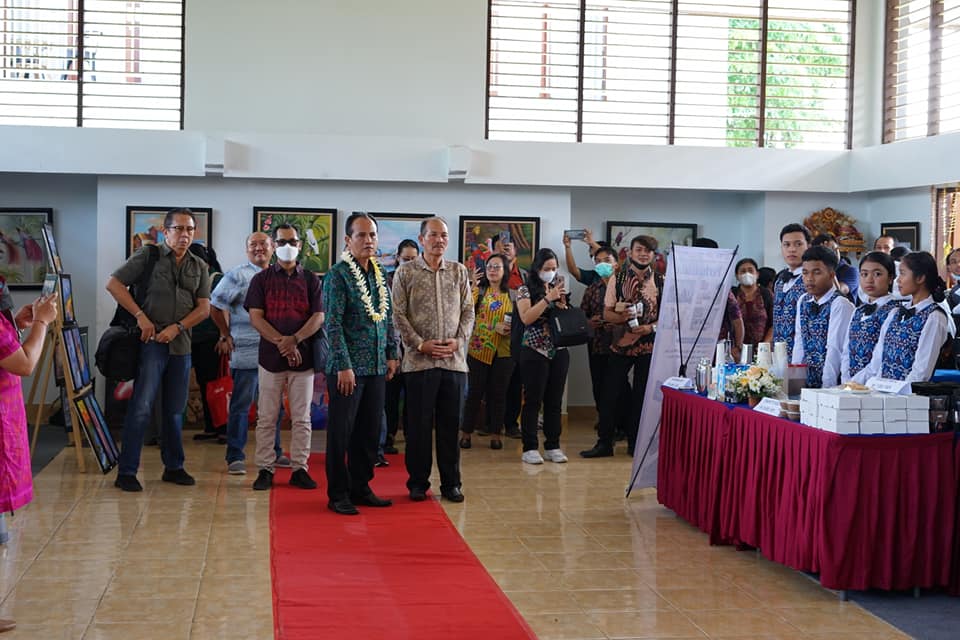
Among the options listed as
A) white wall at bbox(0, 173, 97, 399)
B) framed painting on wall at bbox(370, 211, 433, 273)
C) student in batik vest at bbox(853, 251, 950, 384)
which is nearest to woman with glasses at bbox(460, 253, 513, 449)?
framed painting on wall at bbox(370, 211, 433, 273)

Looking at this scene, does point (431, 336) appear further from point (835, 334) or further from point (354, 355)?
point (835, 334)

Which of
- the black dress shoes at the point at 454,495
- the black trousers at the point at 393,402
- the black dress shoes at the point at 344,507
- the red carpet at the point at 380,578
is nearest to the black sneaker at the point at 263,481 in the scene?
the red carpet at the point at 380,578

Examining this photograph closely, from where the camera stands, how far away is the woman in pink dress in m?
3.79

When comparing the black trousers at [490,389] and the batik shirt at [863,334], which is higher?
the batik shirt at [863,334]

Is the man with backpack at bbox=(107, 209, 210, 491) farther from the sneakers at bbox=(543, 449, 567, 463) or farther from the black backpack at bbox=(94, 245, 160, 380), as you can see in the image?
the sneakers at bbox=(543, 449, 567, 463)

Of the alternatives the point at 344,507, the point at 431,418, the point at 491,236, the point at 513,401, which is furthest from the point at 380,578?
the point at 491,236

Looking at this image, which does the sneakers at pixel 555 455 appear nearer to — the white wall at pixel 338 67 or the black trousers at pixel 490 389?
the black trousers at pixel 490 389

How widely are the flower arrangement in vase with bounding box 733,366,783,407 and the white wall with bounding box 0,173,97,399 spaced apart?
639 cm

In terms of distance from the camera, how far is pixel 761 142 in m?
10.2

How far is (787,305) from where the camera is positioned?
19.7 ft

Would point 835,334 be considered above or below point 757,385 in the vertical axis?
above

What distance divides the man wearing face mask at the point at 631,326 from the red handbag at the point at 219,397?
9.47 feet

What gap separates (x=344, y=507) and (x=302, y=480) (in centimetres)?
82

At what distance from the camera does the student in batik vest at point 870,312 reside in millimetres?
5109
